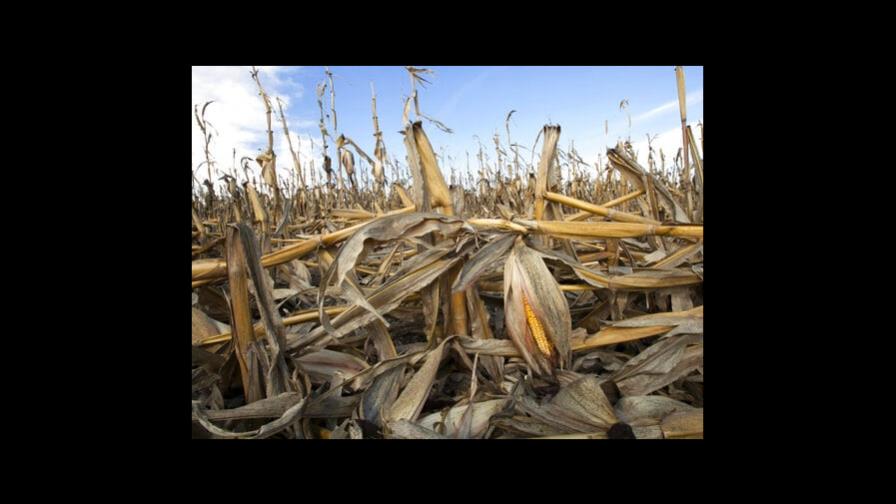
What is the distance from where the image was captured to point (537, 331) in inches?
34.4

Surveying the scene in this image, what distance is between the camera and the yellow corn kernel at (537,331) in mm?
862

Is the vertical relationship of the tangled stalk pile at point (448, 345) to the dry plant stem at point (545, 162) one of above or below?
below

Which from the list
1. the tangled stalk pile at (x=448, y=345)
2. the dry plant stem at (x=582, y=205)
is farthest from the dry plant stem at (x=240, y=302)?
the dry plant stem at (x=582, y=205)

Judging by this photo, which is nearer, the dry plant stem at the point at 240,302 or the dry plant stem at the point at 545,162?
the dry plant stem at the point at 240,302

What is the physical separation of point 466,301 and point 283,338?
36 cm

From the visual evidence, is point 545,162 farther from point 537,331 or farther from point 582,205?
point 537,331

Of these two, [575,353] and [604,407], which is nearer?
[604,407]

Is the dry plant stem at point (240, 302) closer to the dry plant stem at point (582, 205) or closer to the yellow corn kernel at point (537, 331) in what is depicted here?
the yellow corn kernel at point (537, 331)

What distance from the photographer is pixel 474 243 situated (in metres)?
0.91

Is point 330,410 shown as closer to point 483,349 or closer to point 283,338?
point 283,338

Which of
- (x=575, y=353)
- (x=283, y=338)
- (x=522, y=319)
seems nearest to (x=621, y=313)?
(x=575, y=353)

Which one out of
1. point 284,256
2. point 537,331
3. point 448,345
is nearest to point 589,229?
point 537,331

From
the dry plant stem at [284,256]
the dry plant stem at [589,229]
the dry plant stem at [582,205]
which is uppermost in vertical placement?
the dry plant stem at [582,205]

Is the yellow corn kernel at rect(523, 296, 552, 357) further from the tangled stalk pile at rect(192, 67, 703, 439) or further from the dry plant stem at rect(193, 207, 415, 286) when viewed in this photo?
the dry plant stem at rect(193, 207, 415, 286)
